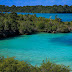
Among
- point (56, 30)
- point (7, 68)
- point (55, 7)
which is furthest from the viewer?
point (55, 7)

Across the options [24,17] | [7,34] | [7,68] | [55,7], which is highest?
[55,7]

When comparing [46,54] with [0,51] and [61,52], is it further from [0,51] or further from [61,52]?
[0,51]

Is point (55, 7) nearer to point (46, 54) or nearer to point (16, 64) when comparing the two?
point (46, 54)

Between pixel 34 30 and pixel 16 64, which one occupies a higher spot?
pixel 34 30

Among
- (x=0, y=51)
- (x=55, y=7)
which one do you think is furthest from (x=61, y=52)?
(x=55, y=7)

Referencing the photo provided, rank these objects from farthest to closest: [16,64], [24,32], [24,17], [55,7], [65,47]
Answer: [55,7] → [24,17] → [24,32] → [65,47] → [16,64]

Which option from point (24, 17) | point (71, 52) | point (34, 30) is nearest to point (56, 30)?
point (34, 30)

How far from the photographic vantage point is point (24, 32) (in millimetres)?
22766

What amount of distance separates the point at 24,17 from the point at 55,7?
249 ft

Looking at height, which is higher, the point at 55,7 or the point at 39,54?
the point at 55,7

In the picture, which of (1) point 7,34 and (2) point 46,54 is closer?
(2) point 46,54

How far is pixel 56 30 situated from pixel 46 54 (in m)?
11.9

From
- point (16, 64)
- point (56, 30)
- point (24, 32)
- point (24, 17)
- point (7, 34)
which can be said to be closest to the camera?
point (16, 64)

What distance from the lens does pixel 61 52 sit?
14.1 m
